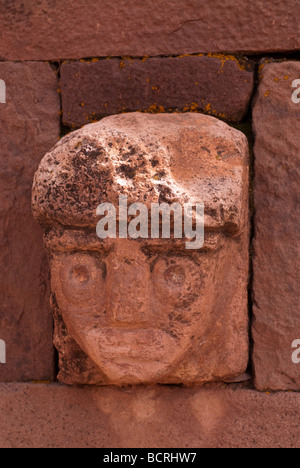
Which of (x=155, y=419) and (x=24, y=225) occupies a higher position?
(x=24, y=225)

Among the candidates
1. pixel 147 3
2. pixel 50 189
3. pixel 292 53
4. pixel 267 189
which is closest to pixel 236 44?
pixel 292 53

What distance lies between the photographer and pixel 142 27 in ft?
5.86

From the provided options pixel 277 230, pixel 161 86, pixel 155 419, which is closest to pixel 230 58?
pixel 161 86

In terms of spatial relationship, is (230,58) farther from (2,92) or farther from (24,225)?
(24,225)

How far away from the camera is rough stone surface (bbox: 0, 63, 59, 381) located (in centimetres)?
182

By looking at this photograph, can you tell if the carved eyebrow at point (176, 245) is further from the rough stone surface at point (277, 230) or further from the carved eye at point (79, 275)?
the rough stone surface at point (277, 230)

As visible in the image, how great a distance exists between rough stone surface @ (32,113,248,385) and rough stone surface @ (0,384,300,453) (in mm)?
239

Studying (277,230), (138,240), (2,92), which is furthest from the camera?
(2,92)

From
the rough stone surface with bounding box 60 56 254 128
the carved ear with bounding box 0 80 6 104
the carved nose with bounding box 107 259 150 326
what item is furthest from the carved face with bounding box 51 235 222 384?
the carved ear with bounding box 0 80 6 104

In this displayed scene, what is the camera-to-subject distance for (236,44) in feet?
5.80

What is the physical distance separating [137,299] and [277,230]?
0.54 m

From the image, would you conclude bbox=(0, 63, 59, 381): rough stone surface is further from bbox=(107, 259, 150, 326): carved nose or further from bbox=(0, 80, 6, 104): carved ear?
bbox=(107, 259, 150, 326): carved nose
